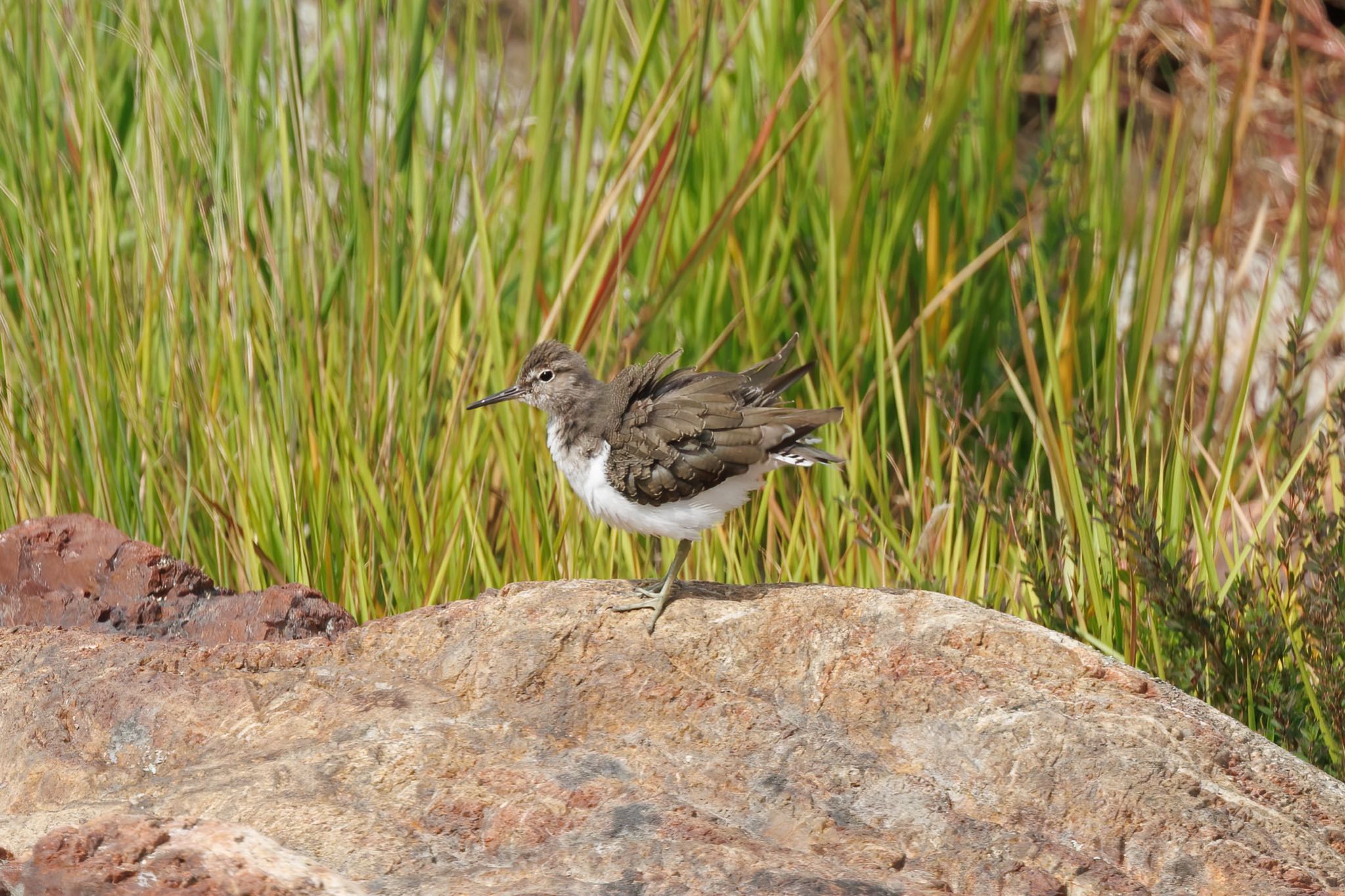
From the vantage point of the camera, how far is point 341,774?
2.84 m

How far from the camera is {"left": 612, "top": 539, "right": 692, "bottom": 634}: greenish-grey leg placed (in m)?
3.45

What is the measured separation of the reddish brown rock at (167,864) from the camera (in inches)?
94.2

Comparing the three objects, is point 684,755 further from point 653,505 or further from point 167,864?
point 167,864

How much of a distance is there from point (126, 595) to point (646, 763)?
5.60 ft

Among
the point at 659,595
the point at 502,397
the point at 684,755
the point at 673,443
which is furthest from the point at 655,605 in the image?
the point at 502,397

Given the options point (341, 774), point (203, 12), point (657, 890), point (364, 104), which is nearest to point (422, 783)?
point (341, 774)

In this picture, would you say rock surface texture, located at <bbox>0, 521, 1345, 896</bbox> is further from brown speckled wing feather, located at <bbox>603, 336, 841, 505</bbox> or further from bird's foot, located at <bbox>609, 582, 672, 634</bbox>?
brown speckled wing feather, located at <bbox>603, 336, 841, 505</bbox>

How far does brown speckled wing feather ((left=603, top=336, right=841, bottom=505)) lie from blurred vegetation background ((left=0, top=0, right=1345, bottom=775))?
2.47ft

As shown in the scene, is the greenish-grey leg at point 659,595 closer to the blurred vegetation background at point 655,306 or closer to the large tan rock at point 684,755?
the large tan rock at point 684,755

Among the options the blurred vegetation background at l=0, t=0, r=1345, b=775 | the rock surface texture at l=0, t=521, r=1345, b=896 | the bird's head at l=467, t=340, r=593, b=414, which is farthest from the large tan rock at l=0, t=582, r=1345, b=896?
the blurred vegetation background at l=0, t=0, r=1345, b=775

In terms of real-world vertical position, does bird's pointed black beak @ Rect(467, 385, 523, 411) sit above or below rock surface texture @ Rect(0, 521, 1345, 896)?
above

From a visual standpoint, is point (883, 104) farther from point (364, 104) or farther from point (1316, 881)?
point (1316, 881)

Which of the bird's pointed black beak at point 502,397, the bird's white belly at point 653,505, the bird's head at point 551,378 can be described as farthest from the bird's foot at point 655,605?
the bird's pointed black beak at point 502,397

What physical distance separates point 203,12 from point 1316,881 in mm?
5040
